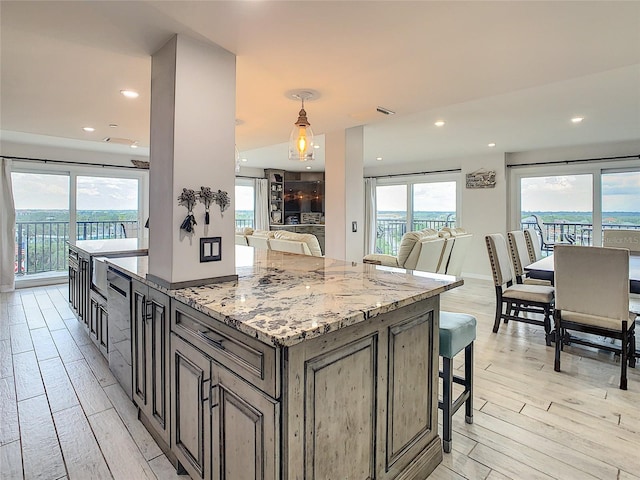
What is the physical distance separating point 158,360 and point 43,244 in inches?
241

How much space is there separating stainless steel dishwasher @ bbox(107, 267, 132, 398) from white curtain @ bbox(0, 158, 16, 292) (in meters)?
4.52

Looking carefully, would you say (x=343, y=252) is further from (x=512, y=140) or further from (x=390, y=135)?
(x=512, y=140)

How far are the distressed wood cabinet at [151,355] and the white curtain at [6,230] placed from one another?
517 centimetres

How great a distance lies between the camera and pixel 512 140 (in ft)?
17.7

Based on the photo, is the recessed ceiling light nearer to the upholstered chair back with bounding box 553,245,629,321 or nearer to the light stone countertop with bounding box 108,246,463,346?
the light stone countertop with bounding box 108,246,463,346

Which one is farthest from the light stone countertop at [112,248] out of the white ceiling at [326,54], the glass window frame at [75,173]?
the glass window frame at [75,173]

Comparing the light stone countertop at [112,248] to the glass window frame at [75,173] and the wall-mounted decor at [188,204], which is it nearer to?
the wall-mounted decor at [188,204]

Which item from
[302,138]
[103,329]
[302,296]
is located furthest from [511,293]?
[103,329]

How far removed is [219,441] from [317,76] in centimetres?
201

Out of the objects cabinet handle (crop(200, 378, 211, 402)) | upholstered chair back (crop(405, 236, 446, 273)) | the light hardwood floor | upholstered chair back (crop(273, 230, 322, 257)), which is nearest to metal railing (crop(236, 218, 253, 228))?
upholstered chair back (crop(273, 230, 322, 257))

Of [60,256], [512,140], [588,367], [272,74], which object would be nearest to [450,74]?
[272,74]

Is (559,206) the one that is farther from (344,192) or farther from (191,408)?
(191,408)

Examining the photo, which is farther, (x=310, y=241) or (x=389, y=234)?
(x=389, y=234)

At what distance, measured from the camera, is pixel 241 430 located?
4.10 ft
